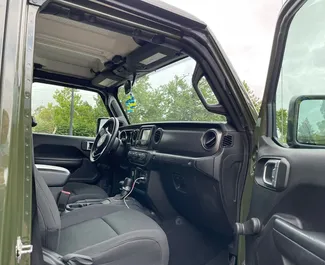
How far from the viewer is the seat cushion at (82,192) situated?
2.54 meters

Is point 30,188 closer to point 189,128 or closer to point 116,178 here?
point 189,128

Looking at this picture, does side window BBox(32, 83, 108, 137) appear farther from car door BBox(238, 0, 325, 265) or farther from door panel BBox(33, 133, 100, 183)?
car door BBox(238, 0, 325, 265)

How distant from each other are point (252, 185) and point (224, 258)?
3.00 feet

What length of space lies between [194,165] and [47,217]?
2.68 feet

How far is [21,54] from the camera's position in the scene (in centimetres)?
96

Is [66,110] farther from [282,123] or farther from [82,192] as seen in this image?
[282,123]

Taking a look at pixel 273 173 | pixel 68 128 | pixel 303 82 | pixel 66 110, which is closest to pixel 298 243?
pixel 273 173

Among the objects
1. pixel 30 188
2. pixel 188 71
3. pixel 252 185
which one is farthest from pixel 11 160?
pixel 188 71

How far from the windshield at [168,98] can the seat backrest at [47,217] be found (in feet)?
2.98

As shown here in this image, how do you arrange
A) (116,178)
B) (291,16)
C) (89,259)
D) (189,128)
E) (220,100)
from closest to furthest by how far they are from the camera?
(291,16), (89,259), (220,100), (189,128), (116,178)

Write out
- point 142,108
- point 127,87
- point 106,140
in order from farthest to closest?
1. point 127,87
2. point 142,108
3. point 106,140

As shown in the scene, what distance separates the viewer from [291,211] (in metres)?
1.10

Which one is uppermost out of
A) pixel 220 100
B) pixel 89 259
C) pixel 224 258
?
pixel 220 100

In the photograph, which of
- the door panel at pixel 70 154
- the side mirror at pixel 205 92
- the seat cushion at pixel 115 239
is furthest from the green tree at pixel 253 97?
the door panel at pixel 70 154
